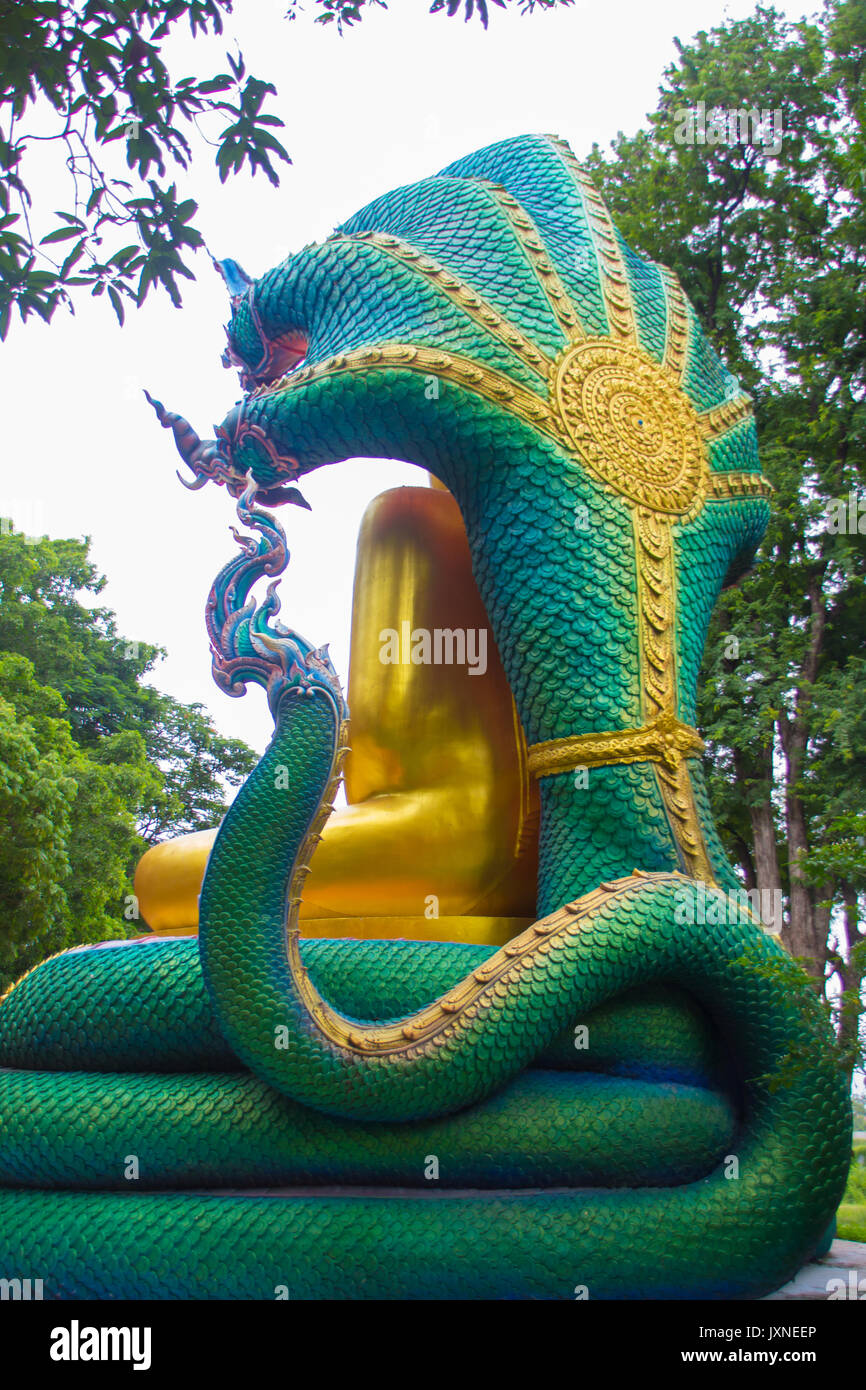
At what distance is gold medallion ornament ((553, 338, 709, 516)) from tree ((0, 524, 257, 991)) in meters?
2.87

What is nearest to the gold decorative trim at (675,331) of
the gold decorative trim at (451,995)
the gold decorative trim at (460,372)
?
the gold decorative trim at (460,372)

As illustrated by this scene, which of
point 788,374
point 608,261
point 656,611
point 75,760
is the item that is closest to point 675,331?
point 608,261

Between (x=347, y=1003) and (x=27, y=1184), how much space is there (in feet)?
4.08

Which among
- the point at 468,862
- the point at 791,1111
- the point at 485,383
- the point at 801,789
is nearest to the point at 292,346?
the point at 485,383

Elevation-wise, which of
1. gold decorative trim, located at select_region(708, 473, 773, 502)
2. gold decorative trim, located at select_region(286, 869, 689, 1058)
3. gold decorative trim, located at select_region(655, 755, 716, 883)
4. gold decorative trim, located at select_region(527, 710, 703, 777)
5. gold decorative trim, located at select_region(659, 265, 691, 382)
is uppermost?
gold decorative trim, located at select_region(659, 265, 691, 382)

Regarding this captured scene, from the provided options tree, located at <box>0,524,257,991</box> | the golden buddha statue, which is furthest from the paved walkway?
tree, located at <box>0,524,257,991</box>

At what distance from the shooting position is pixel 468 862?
5000 millimetres

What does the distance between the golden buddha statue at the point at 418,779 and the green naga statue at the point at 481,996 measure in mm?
358

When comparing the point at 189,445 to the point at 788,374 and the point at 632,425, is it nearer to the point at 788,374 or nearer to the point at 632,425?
the point at 632,425

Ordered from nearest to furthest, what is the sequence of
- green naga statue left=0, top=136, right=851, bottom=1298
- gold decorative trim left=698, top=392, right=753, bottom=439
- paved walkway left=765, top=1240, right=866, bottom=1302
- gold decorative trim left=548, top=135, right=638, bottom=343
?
green naga statue left=0, top=136, right=851, bottom=1298, paved walkway left=765, top=1240, right=866, bottom=1302, gold decorative trim left=548, top=135, right=638, bottom=343, gold decorative trim left=698, top=392, right=753, bottom=439

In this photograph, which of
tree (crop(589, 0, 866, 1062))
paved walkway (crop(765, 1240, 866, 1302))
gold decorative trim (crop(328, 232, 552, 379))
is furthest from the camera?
tree (crop(589, 0, 866, 1062))

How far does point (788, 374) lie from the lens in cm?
1323

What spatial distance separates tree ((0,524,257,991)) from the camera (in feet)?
40.5

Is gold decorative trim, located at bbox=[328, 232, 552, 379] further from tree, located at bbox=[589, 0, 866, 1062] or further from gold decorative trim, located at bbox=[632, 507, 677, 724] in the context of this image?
tree, located at bbox=[589, 0, 866, 1062]
